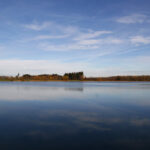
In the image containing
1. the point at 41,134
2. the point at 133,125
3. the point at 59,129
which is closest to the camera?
the point at 41,134

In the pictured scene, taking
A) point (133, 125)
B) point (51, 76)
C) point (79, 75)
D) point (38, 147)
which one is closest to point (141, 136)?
point (133, 125)

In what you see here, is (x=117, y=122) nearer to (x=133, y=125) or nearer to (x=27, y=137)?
(x=133, y=125)

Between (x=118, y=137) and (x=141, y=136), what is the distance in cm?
90

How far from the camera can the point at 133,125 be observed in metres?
7.23

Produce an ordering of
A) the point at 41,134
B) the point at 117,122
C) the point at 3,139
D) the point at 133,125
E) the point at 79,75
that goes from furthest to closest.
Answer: the point at 79,75 → the point at 117,122 → the point at 133,125 → the point at 41,134 → the point at 3,139

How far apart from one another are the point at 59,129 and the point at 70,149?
74.4 inches

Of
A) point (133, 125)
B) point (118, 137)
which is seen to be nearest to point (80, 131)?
point (118, 137)

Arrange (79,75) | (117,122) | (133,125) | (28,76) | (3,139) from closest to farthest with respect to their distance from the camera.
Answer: (3,139)
(133,125)
(117,122)
(79,75)
(28,76)

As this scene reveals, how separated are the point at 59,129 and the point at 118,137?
2488mm

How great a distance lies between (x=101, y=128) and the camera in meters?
6.79

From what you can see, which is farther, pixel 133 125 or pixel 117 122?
pixel 117 122

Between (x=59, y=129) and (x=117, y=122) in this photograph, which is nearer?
(x=59, y=129)

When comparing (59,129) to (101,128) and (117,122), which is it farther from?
(117,122)

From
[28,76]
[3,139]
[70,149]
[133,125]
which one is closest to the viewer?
[70,149]
